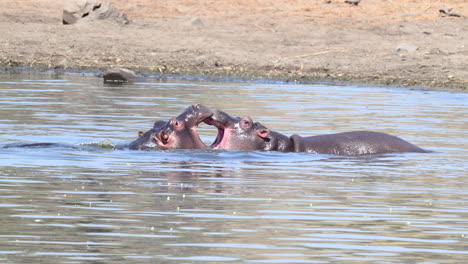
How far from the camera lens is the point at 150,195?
814cm

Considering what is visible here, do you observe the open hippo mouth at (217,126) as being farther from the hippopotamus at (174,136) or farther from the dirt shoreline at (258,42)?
the dirt shoreline at (258,42)

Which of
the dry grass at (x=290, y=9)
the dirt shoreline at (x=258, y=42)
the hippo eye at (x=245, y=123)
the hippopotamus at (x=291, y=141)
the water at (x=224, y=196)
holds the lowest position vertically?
the water at (x=224, y=196)

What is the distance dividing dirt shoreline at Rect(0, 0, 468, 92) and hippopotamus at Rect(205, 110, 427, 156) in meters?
9.19

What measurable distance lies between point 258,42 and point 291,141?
12.7 meters

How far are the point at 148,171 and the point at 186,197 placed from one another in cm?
164

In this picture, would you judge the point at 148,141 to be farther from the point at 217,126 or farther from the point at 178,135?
the point at 217,126

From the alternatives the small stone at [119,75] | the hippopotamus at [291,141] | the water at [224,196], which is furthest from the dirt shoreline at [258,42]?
the hippopotamus at [291,141]

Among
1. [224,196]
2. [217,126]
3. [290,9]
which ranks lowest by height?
[224,196]

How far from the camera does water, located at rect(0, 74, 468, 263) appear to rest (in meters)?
6.18

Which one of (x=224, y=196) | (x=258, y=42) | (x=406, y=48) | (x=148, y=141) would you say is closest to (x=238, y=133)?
(x=148, y=141)

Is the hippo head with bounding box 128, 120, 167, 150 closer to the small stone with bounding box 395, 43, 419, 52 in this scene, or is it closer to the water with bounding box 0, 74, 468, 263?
the water with bounding box 0, 74, 468, 263

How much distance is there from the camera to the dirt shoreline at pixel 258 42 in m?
22.2

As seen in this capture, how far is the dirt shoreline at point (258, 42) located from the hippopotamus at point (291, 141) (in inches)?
362

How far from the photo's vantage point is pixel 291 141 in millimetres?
11461
